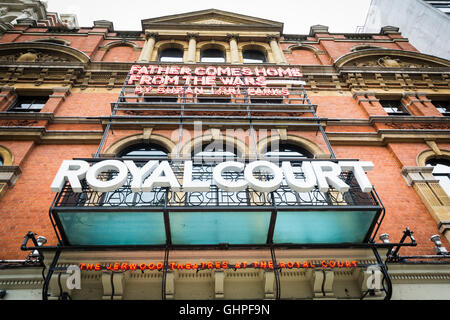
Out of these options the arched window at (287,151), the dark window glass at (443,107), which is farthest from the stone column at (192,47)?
the dark window glass at (443,107)

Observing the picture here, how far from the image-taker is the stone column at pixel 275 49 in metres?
15.8

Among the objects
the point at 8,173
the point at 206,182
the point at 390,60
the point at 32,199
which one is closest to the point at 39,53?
the point at 8,173

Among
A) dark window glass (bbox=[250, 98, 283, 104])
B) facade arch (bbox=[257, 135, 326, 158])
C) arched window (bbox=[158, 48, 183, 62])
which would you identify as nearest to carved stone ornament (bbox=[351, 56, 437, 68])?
dark window glass (bbox=[250, 98, 283, 104])

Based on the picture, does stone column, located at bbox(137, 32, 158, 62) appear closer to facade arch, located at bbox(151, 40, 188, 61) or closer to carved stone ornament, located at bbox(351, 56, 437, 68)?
facade arch, located at bbox(151, 40, 188, 61)

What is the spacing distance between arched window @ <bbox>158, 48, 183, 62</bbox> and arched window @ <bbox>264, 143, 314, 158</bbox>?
8.75 metres

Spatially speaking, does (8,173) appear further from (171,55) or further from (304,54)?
(304,54)

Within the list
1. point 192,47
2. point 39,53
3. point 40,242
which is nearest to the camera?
point 40,242

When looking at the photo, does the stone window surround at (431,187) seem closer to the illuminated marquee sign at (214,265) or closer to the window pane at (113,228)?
the illuminated marquee sign at (214,265)

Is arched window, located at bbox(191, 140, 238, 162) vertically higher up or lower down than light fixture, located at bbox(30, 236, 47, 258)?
higher up

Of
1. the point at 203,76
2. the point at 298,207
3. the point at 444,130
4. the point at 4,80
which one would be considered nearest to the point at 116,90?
the point at 203,76

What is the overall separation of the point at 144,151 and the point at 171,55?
8.46 m

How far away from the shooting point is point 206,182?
6832mm

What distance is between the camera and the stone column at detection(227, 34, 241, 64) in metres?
15.7

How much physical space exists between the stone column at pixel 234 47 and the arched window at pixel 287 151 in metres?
6.37
